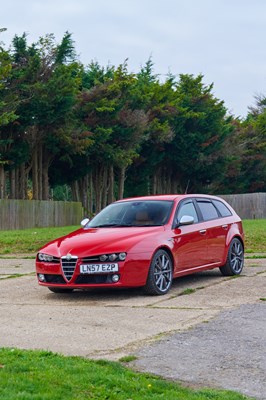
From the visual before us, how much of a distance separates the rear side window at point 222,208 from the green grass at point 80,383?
723 cm

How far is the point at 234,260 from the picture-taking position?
1313 cm

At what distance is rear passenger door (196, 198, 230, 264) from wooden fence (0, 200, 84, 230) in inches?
1005

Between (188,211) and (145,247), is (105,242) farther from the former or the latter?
(188,211)

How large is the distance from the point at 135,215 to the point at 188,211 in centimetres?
96

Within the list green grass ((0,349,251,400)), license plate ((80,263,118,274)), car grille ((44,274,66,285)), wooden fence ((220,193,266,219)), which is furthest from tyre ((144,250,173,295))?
wooden fence ((220,193,266,219))

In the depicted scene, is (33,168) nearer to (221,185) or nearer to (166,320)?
(221,185)

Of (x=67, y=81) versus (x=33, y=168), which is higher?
(x=67, y=81)

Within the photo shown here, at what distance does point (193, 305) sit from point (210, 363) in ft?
10.7

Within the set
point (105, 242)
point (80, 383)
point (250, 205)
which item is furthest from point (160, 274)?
point (250, 205)

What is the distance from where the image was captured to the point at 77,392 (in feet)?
17.6

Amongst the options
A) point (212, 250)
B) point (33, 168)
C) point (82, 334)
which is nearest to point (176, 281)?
→ point (212, 250)

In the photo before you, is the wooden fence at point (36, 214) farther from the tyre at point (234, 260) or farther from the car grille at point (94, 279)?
the car grille at point (94, 279)

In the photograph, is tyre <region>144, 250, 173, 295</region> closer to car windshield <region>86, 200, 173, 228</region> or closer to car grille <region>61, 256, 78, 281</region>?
car windshield <region>86, 200, 173, 228</region>

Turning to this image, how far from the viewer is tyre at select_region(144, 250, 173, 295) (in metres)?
10.7
